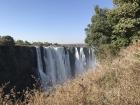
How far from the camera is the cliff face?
4059cm

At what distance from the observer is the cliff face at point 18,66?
40.6m

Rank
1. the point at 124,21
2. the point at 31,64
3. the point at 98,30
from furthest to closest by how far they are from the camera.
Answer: the point at 31,64
the point at 98,30
the point at 124,21

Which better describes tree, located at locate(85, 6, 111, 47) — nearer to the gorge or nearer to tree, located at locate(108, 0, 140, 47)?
tree, located at locate(108, 0, 140, 47)

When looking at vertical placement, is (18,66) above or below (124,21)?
below

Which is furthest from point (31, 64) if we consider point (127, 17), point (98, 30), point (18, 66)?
point (127, 17)

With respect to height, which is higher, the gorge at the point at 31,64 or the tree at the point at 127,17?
the tree at the point at 127,17

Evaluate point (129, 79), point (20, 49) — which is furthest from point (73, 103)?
point (20, 49)

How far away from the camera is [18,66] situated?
44000mm

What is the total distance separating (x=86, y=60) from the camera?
174 ft

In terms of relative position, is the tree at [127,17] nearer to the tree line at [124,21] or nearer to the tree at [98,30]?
the tree line at [124,21]

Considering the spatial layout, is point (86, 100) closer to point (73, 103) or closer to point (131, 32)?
point (73, 103)

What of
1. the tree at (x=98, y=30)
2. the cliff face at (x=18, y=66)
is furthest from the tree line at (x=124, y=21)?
the cliff face at (x=18, y=66)

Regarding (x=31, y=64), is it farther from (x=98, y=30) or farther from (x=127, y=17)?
(x=127, y=17)

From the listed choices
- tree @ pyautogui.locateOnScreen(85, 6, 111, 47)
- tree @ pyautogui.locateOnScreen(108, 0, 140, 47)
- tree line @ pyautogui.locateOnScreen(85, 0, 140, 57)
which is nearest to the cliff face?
tree @ pyautogui.locateOnScreen(85, 6, 111, 47)
